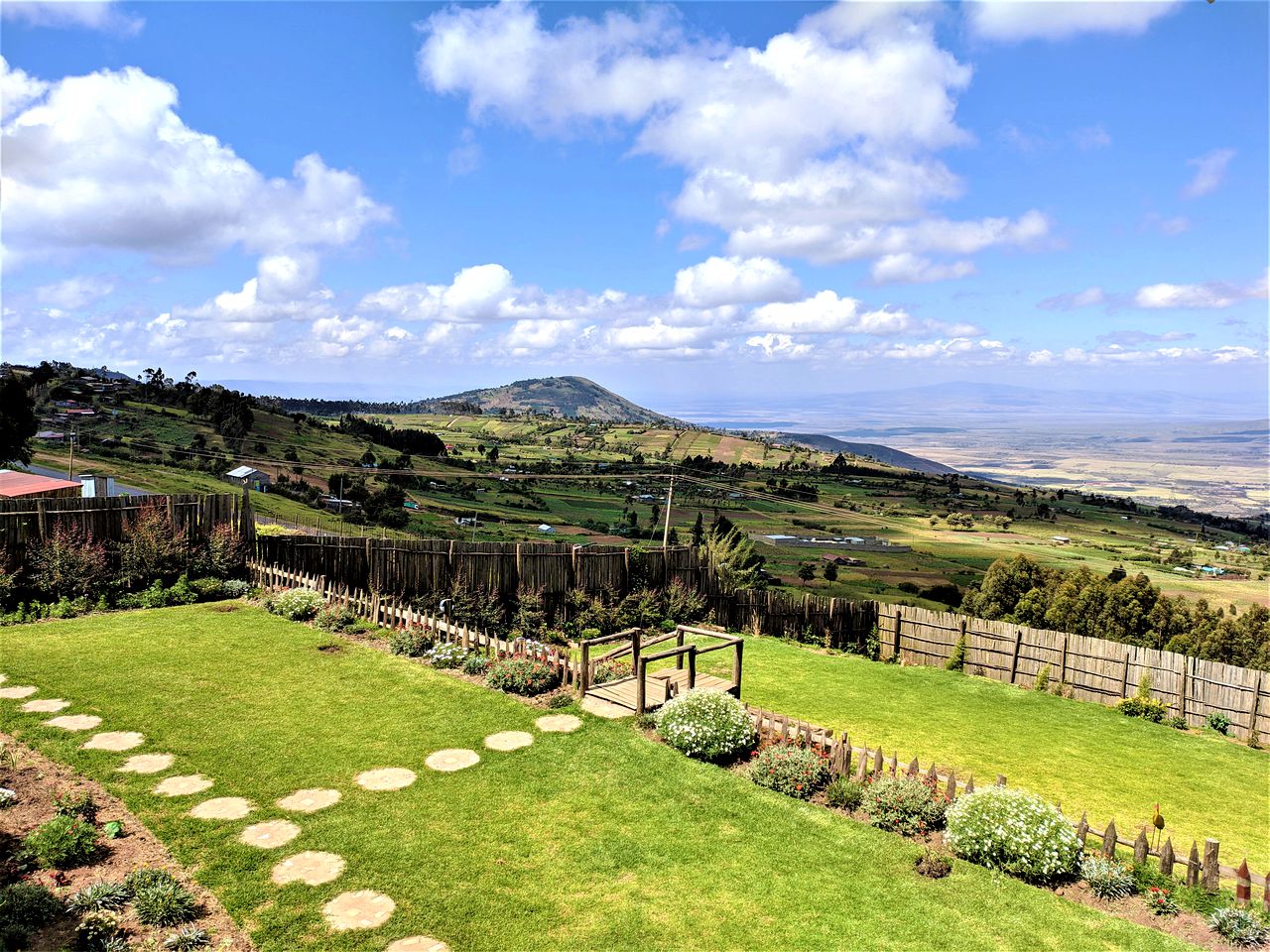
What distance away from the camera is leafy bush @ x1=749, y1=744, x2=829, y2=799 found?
8781 mm

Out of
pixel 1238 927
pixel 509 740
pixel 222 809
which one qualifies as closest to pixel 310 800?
pixel 222 809

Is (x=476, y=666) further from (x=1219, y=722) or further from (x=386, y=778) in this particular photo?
(x=1219, y=722)

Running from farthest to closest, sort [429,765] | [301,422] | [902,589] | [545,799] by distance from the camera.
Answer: [301,422] → [902,589] → [429,765] → [545,799]

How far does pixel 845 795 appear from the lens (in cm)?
851

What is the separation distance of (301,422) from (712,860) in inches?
4355

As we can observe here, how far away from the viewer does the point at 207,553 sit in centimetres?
1708

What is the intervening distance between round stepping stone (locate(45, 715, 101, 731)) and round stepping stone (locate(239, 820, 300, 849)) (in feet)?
12.1

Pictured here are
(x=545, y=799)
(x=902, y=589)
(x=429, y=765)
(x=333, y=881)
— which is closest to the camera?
(x=333, y=881)

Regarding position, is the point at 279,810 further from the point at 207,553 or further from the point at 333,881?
the point at 207,553

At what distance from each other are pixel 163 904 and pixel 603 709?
629 cm

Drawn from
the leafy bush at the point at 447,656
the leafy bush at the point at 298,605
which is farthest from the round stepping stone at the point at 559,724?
the leafy bush at the point at 298,605

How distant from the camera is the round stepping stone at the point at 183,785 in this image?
25.3 ft

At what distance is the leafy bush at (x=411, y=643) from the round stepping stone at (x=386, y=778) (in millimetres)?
4592

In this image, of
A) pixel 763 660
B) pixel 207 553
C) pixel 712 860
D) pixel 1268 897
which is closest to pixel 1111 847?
pixel 1268 897
